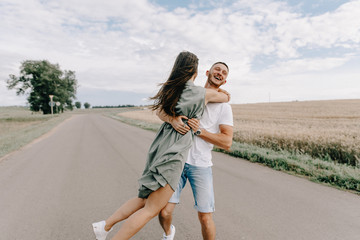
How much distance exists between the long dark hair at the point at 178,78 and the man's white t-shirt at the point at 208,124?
361 mm

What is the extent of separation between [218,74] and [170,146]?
778 mm

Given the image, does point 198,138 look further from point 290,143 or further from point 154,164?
point 290,143

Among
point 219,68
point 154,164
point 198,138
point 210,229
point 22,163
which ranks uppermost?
point 219,68

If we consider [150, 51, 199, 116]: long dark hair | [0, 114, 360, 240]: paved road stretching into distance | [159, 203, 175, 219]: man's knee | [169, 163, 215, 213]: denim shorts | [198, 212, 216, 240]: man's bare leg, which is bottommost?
[0, 114, 360, 240]: paved road stretching into distance

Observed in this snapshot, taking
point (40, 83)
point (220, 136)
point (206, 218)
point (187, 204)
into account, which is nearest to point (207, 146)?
point (220, 136)

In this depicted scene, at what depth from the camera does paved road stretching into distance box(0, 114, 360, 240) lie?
2.73 m

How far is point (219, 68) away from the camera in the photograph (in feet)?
6.59

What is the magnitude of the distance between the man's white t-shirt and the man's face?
0.20 m

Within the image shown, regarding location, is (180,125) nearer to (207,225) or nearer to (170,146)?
(170,146)

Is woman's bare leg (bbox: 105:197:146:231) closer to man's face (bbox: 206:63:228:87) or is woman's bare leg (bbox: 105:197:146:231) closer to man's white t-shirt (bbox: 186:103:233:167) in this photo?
man's white t-shirt (bbox: 186:103:233:167)

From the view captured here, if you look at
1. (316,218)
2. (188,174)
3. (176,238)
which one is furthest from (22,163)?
(316,218)

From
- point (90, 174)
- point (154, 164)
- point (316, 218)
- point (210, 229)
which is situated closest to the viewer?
point (154, 164)

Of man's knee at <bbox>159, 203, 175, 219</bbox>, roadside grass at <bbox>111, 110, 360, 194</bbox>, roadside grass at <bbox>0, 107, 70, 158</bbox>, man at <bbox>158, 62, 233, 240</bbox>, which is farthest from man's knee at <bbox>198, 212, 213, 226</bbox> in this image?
roadside grass at <bbox>0, 107, 70, 158</bbox>

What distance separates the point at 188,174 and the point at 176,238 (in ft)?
3.41
